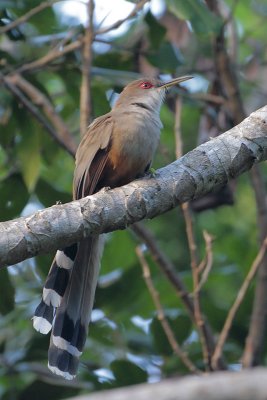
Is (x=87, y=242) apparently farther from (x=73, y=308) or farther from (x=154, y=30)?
(x=154, y=30)

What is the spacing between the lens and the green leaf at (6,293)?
14.5 ft

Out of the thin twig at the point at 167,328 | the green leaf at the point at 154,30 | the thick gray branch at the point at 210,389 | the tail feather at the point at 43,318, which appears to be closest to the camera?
the thick gray branch at the point at 210,389

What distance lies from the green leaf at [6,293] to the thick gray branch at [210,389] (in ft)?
10.0

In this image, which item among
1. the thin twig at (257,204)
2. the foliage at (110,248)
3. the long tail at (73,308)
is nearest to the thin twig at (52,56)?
the foliage at (110,248)

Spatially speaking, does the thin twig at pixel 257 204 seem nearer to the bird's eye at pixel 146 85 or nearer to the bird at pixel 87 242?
the bird's eye at pixel 146 85

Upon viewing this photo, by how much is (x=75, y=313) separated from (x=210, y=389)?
2.57m

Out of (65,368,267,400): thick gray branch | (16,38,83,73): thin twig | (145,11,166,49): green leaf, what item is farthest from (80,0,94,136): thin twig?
(65,368,267,400): thick gray branch

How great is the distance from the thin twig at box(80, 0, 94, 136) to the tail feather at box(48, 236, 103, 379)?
822mm

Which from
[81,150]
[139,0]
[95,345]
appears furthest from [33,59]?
[95,345]

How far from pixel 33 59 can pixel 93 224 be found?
9.12ft

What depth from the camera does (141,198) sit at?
3.19m

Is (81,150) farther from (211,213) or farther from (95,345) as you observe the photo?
(211,213)

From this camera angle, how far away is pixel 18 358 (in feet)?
15.7

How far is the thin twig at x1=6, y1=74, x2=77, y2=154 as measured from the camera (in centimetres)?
500
